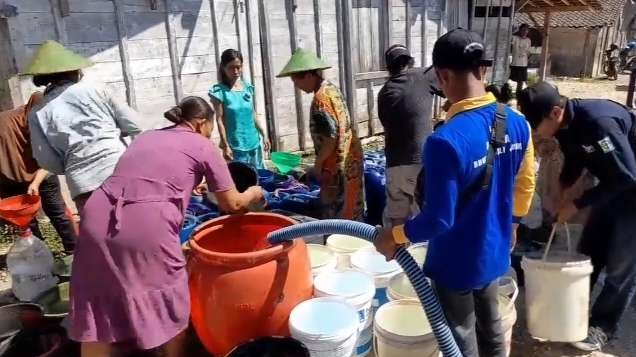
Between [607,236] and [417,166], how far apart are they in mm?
1358

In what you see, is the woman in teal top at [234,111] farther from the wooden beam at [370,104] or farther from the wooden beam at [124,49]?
the wooden beam at [370,104]

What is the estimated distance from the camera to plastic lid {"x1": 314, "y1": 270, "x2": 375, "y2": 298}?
2.64 m

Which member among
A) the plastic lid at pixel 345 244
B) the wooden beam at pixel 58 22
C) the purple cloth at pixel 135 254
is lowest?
the plastic lid at pixel 345 244

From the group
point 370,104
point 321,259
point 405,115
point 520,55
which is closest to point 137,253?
point 321,259

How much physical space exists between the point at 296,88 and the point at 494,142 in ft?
17.3

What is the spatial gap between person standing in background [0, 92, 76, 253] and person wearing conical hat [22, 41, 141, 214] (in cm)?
93

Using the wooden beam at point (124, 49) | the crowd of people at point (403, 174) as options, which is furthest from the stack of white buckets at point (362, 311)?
the wooden beam at point (124, 49)

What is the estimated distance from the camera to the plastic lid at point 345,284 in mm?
2639

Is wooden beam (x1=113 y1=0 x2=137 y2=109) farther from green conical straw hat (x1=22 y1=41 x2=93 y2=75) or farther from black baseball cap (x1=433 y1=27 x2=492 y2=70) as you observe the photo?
black baseball cap (x1=433 y1=27 x2=492 y2=70)

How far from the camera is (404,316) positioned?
2.71 meters

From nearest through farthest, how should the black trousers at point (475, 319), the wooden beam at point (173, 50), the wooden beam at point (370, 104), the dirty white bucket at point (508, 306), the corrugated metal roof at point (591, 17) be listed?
the black trousers at point (475, 319), the dirty white bucket at point (508, 306), the wooden beam at point (173, 50), the wooden beam at point (370, 104), the corrugated metal roof at point (591, 17)

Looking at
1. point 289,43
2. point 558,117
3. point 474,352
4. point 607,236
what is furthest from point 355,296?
point 289,43

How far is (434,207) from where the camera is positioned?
5.97 feet

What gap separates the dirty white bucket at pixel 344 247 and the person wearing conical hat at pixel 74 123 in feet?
5.17
